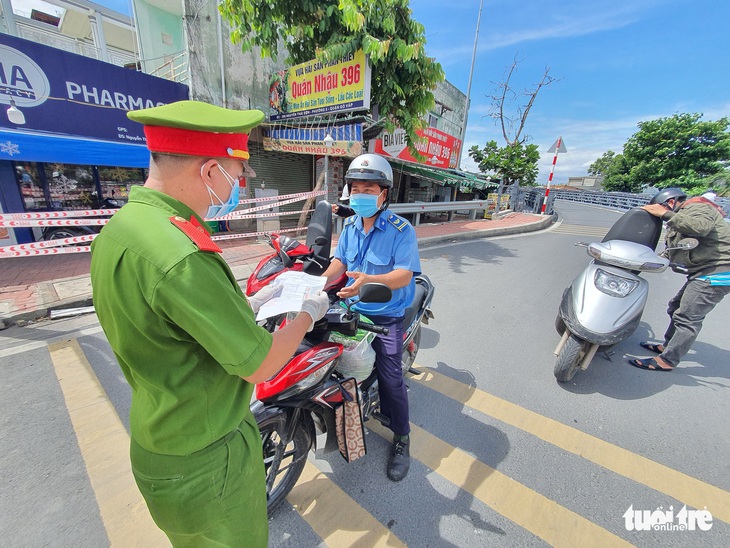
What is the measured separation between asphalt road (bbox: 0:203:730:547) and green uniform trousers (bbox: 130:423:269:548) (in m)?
0.82

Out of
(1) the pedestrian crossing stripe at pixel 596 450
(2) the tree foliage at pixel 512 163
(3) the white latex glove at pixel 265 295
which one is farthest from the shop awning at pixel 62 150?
(2) the tree foliage at pixel 512 163

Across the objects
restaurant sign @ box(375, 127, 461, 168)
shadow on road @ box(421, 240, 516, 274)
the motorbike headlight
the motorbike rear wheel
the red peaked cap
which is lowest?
shadow on road @ box(421, 240, 516, 274)

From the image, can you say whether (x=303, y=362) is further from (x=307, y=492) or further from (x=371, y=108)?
(x=371, y=108)

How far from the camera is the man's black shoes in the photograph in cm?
202

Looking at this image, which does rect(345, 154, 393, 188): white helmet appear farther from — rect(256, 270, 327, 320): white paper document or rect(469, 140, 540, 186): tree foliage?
rect(469, 140, 540, 186): tree foliage

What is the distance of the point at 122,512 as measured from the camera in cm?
175

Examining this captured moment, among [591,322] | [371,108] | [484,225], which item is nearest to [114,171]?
[371,108]

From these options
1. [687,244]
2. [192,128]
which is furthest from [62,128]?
[687,244]

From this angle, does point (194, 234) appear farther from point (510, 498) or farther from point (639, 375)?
point (639, 375)

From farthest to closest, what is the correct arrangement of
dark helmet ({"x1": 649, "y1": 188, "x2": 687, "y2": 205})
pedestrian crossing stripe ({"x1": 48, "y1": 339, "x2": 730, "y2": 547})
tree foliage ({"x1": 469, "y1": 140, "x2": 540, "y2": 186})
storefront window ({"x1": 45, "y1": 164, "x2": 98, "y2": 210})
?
tree foliage ({"x1": 469, "y1": 140, "x2": 540, "y2": 186}), storefront window ({"x1": 45, "y1": 164, "x2": 98, "y2": 210}), dark helmet ({"x1": 649, "y1": 188, "x2": 687, "y2": 205}), pedestrian crossing stripe ({"x1": 48, "y1": 339, "x2": 730, "y2": 547})

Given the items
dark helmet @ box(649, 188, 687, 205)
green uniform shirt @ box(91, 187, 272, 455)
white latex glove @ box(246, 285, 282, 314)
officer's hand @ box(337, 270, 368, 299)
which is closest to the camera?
green uniform shirt @ box(91, 187, 272, 455)

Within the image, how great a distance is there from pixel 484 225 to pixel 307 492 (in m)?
11.2

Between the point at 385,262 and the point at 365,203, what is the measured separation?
0.39 m

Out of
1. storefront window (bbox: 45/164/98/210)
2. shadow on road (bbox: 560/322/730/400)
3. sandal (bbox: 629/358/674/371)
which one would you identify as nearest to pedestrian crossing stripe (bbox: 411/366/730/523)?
shadow on road (bbox: 560/322/730/400)
